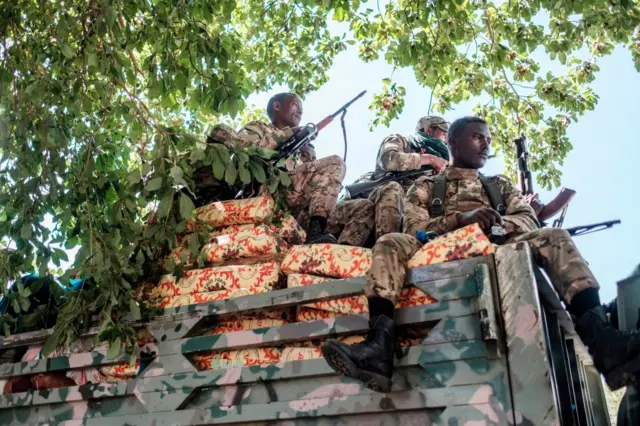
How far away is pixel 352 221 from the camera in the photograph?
3.71m

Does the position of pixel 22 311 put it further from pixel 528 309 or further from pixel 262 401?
pixel 528 309

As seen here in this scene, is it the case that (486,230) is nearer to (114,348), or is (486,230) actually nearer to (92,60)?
(114,348)

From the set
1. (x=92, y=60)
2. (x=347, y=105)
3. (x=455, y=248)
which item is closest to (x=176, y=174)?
(x=92, y=60)


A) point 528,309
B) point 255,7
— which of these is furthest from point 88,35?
point 255,7

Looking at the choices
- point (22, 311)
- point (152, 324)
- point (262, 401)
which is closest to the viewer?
point (262, 401)

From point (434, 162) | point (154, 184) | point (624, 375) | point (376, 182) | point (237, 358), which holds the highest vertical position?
point (434, 162)

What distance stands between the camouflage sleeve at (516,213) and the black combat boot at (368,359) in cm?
105

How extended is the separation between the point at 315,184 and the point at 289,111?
0.96 meters

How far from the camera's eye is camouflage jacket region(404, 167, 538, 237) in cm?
307

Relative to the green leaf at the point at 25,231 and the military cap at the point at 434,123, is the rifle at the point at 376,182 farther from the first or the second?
the green leaf at the point at 25,231

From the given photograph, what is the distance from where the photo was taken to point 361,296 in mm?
2686

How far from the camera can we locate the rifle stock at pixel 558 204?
13.5 feet

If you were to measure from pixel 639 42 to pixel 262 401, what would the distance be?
18.5 ft

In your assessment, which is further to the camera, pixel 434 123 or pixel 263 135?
pixel 434 123
